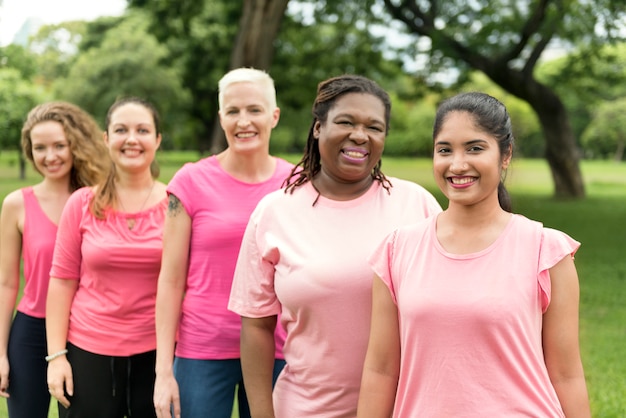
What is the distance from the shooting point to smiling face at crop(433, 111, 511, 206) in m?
1.96

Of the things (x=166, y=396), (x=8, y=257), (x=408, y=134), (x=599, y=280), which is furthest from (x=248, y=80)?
(x=408, y=134)

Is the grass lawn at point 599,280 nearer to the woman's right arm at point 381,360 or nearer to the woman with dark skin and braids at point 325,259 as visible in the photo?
the woman with dark skin and braids at point 325,259

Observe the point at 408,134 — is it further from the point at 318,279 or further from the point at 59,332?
the point at 318,279

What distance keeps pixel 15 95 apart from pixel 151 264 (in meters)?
16.5

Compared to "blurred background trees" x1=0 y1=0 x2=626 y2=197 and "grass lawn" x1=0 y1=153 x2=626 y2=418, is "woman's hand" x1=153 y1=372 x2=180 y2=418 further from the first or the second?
"blurred background trees" x1=0 y1=0 x2=626 y2=197

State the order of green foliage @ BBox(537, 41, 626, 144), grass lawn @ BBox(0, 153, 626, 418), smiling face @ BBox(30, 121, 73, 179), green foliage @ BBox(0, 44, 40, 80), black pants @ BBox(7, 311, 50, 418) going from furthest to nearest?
green foliage @ BBox(0, 44, 40, 80) < green foliage @ BBox(537, 41, 626, 144) < grass lawn @ BBox(0, 153, 626, 418) < smiling face @ BBox(30, 121, 73, 179) < black pants @ BBox(7, 311, 50, 418)

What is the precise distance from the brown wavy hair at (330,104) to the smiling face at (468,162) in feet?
1.26

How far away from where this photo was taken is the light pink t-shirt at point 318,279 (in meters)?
2.19

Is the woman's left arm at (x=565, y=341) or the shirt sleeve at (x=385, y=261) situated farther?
the shirt sleeve at (x=385, y=261)

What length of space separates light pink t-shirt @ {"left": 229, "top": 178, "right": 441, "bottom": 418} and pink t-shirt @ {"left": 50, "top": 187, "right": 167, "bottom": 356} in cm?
73

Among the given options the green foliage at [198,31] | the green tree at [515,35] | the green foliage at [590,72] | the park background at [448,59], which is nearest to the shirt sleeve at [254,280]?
the park background at [448,59]

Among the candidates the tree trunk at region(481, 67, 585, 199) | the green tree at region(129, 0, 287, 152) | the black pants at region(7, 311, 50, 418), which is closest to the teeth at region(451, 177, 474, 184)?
the black pants at region(7, 311, 50, 418)

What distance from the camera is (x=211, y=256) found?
2725 mm

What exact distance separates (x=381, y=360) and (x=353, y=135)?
684 millimetres
